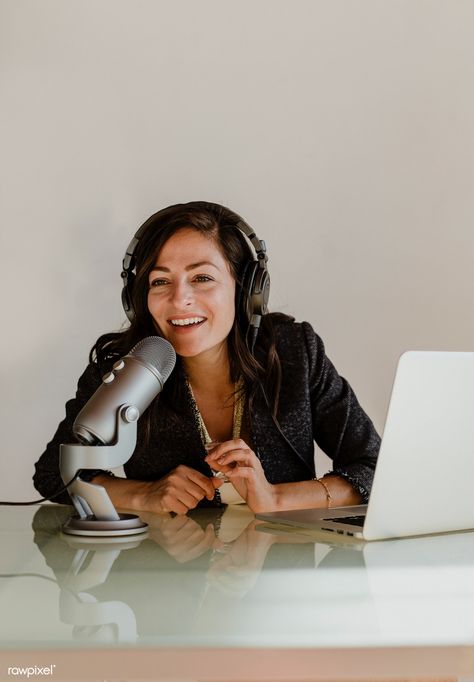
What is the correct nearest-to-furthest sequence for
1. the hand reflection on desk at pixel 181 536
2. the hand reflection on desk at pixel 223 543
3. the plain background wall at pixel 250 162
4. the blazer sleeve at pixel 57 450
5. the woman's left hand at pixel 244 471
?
the hand reflection on desk at pixel 223 543 → the hand reflection on desk at pixel 181 536 → the woman's left hand at pixel 244 471 → the blazer sleeve at pixel 57 450 → the plain background wall at pixel 250 162

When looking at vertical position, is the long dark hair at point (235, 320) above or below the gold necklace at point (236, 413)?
above

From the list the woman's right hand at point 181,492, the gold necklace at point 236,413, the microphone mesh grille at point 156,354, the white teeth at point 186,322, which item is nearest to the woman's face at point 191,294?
the white teeth at point 186,322

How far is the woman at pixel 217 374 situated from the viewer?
1.78 metres

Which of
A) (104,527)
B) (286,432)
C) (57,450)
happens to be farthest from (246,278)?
(104,527)

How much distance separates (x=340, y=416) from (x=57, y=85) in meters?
1.28

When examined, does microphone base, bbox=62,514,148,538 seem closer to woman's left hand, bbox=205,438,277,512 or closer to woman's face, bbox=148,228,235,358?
woman's left hand, bbox=205,438,277,512

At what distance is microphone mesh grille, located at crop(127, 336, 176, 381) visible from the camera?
1.28m

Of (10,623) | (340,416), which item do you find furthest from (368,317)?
(10,623)

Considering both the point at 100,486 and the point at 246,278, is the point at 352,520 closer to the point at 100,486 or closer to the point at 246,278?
the point at 100,486

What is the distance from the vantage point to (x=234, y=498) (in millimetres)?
1769

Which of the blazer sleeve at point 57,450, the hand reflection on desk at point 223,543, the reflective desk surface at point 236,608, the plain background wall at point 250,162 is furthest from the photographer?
the plain background wall at point 250,162

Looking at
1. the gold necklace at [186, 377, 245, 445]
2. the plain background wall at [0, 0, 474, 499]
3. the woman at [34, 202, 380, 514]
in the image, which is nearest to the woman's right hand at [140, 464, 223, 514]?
the woman at [34, 202, 380, 514]

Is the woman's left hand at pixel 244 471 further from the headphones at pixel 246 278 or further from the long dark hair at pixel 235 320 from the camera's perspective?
the headphones at pixel 246 278

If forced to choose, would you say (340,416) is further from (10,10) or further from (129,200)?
(10,10)
